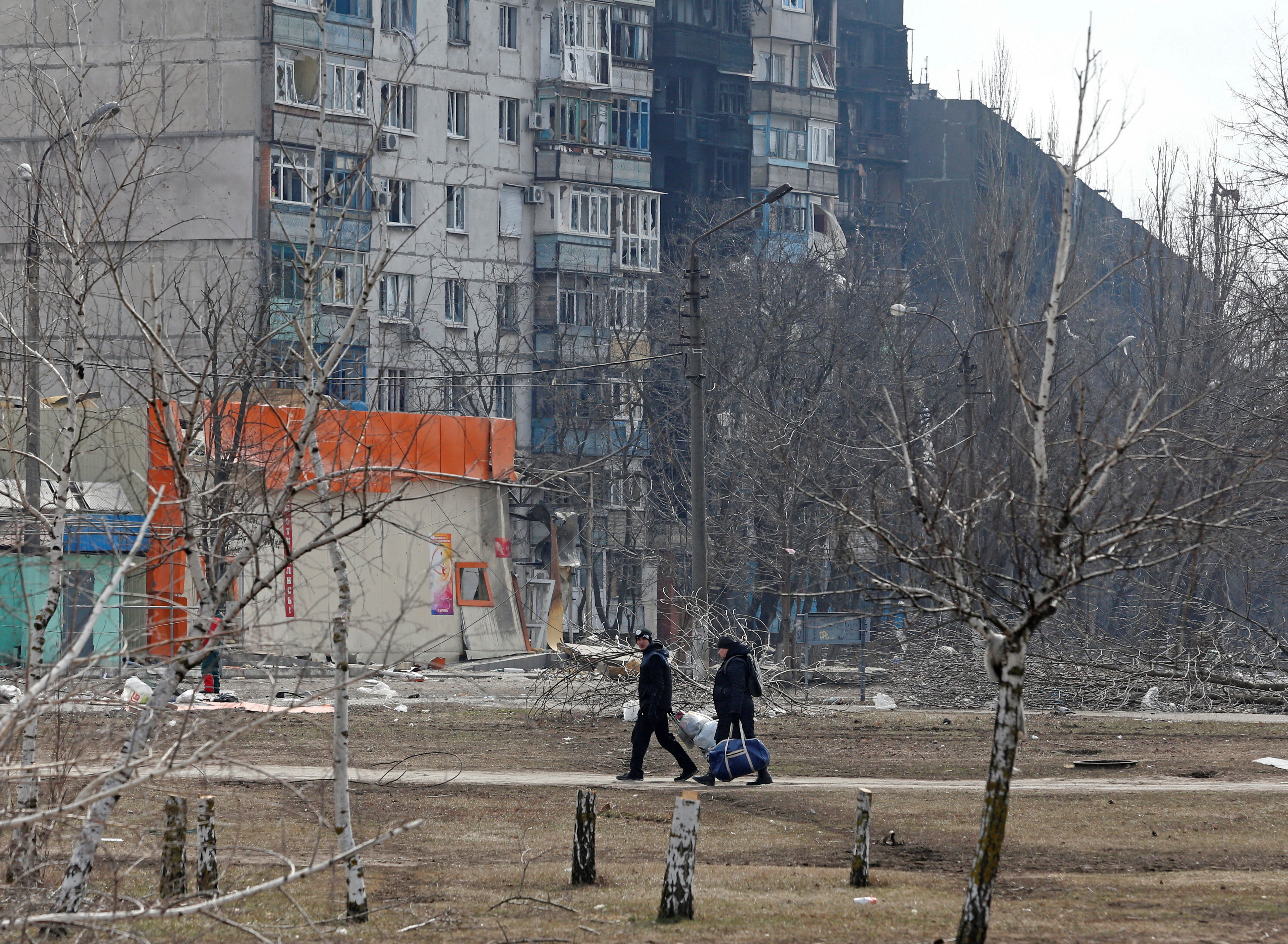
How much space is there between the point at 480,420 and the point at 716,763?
72.7 feet

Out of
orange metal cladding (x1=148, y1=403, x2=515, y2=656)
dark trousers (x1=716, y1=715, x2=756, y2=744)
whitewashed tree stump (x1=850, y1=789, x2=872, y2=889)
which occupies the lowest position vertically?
whitewashed tree stump (x1=850, y1=789, x2=872, y2=889)

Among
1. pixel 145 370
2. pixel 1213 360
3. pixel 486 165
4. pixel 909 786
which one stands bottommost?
pixel 909 786

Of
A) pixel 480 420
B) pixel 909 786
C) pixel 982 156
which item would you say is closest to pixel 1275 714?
pixel 909 786

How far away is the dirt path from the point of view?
16859 millimetres

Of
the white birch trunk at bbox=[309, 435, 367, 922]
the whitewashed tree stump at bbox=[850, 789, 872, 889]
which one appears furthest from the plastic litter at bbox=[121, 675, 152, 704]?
the whitewashed tree stump at bbox=[850, 789, 872, 889]

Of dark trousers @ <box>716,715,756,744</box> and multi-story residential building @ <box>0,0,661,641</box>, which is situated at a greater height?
multi-story residential building @ <box>0,0,661,641</box>

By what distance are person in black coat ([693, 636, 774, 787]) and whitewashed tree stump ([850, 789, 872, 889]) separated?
5.24 m

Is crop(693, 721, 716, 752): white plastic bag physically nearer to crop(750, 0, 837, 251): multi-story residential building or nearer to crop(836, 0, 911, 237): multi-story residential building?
crop(750, 0, 837, 251): multi-story residential building

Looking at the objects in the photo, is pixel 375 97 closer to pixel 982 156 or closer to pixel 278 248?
pixel 278 248

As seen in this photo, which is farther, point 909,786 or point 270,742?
point 270,742

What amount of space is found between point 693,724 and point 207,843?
8.91m

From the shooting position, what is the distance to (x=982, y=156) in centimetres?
6022

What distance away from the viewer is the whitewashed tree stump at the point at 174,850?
10.2 m

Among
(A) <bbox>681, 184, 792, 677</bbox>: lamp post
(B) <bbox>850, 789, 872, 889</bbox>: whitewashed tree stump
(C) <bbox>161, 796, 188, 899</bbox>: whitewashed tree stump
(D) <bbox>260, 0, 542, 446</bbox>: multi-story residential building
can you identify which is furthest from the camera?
(D) <bbox>260, 0, 542, 446</bbox>: multi-story residential building
